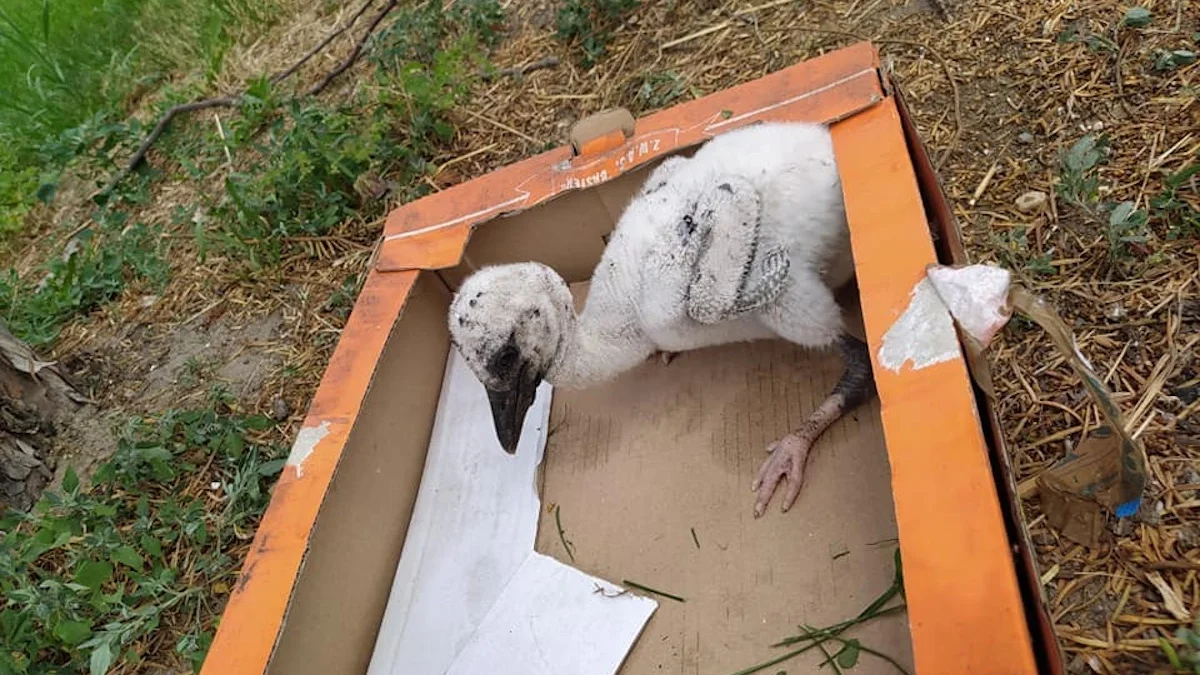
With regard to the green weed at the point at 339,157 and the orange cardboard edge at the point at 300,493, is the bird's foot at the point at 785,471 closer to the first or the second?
the orange cardboard edge at the point at 300,493

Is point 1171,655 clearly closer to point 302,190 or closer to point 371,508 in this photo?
point 371,508

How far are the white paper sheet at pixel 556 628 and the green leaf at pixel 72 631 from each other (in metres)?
0.93

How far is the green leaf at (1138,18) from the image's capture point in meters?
2.29

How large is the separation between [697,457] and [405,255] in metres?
0.92

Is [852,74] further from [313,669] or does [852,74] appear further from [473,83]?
[473,83]

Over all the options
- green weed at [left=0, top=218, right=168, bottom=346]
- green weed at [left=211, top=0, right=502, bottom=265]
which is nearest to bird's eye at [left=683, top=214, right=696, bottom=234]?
green weed at [left=211, top=0, right=502, bottom=265]

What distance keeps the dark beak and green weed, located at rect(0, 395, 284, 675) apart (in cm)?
72

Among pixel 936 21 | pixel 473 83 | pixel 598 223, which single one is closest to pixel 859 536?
pixel 598 223

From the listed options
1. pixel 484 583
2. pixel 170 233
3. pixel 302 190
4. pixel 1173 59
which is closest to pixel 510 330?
pixel 484 583

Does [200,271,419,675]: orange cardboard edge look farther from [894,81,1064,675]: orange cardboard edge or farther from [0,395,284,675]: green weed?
[894,81,1064,675]: orange cardboard edge

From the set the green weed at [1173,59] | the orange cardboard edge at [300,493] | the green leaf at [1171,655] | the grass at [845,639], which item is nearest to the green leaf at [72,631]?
the orange cardboard edge at [300,493]

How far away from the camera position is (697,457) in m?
2.21

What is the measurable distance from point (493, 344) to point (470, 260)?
1.51 ft

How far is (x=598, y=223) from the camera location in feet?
7.95
